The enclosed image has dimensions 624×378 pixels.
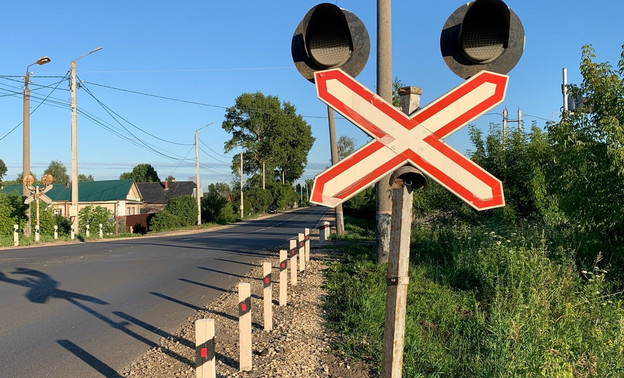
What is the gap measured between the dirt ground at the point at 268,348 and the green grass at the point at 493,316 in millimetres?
265

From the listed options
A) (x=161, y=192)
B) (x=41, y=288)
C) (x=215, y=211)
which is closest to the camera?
(x=41, y=288)

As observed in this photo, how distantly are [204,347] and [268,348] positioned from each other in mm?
1840

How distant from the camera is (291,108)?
7212 cm

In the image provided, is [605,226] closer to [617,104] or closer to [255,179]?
[617,104]

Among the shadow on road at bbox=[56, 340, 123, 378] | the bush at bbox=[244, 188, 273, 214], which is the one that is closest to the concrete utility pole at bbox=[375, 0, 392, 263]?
the shadow on road at bbox=[56, 340, 123, 378]

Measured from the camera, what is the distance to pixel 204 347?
371 centimetres

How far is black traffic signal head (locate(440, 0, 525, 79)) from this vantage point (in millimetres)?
2512

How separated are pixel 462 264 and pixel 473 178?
732 cm

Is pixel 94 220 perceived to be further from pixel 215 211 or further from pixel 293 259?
pixel 293 259

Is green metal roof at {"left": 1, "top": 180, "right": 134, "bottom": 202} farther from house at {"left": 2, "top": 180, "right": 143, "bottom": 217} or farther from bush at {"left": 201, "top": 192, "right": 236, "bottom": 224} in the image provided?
bush at {"left": 201, "top": 192, "right": 236, "bottom": 224}

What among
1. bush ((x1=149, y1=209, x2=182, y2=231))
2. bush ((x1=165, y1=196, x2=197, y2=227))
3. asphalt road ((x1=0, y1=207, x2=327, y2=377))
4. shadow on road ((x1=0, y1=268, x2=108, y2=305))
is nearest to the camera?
asphalt road ((x1=0, y1=207, x2=327, y2=377))

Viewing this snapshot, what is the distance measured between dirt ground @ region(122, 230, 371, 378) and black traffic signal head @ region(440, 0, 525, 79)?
3085 mm

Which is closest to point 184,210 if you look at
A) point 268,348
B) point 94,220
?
point 94,220

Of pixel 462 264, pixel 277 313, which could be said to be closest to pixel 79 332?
pixel 277 313
